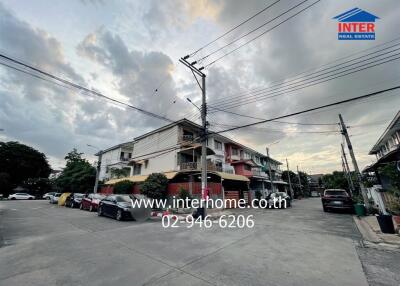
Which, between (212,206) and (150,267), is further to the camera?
(212,206)

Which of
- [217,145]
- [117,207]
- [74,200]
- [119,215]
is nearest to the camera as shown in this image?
[119,215]

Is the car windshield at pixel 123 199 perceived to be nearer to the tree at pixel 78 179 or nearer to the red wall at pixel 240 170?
the red wall at pixel 240 170

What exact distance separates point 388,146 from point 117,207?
27.3 m

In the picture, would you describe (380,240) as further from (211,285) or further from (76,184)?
(76,184)

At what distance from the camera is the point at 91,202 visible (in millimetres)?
17250

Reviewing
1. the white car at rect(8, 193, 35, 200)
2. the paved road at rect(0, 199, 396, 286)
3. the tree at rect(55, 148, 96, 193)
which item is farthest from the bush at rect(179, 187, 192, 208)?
the white car at rect(8, 193, 35, 200)

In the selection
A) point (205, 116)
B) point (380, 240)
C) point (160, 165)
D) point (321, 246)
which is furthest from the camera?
point (160, 165)

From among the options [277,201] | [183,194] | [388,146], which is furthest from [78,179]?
[388,146]

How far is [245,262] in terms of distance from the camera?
15.5 feet

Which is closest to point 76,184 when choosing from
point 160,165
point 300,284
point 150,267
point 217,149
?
point 160,165

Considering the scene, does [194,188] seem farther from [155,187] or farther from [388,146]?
[388,146]

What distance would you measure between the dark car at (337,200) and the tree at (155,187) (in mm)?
14287

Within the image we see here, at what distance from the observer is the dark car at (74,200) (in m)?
20.3

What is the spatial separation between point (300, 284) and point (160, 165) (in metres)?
22.3
